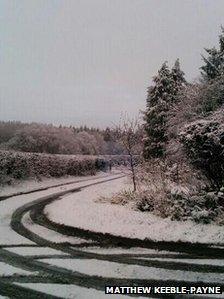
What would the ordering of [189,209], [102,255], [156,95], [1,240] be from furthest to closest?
[156,95] < [189,209] < [1,240] < [102,255]

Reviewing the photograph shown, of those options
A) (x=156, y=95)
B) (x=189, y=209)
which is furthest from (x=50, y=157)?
(x=189, y=209)

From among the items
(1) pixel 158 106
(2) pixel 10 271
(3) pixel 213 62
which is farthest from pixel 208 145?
(1) pixel 158 106

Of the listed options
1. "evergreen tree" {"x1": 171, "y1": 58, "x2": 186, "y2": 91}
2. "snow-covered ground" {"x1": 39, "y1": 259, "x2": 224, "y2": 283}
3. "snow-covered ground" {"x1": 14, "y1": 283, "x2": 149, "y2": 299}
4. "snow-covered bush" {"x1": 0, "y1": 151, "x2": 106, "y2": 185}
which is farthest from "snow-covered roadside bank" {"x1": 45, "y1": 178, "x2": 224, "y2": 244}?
"evergreen tree" {"x1": 171, "y1": 58, "x2": 186, "y2": 91}

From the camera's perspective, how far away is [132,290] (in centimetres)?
768

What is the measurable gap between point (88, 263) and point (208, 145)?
21.2 feet

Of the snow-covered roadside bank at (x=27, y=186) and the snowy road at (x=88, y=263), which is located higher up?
the snow-covered roadside bank at (x=27, y=186)

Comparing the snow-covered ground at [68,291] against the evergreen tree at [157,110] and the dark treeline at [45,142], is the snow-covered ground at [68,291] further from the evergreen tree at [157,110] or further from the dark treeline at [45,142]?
the dark treeline at [45,142]

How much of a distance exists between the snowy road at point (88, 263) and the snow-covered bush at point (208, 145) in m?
3.89

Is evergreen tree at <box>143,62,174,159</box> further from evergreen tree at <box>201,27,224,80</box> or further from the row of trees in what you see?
evergreen tree at <box>201,27,224,80</box>

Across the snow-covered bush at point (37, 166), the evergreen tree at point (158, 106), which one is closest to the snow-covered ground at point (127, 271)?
the snow-covered bush at point (37, 166)

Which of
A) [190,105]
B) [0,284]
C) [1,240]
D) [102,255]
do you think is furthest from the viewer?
[190,105]

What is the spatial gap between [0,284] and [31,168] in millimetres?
27226

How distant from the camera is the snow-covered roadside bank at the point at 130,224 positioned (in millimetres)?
12234

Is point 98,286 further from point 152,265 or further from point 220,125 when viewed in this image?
point 220,125
